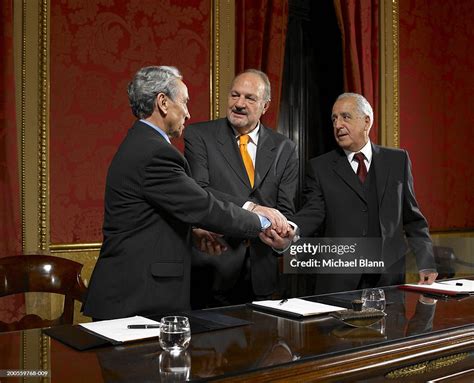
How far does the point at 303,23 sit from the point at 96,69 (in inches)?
79.1

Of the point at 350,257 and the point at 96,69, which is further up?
the point at 96,69

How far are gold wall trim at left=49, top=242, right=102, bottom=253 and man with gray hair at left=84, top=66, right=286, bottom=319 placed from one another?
1.15 metres

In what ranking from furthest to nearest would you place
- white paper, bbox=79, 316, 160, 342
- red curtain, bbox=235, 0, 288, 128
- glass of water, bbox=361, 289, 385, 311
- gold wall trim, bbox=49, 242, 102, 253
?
red curtain, bbox=235, 0, 288, 128 → gold wall trim, bbox=49, 242, 102, 253 → glass of water, bbox=361, 289, 385, 311 → white paper, bbox=79, 316, 160, 342

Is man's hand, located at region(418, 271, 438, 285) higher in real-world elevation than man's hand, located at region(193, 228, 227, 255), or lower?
lower

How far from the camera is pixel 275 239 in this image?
2805mm

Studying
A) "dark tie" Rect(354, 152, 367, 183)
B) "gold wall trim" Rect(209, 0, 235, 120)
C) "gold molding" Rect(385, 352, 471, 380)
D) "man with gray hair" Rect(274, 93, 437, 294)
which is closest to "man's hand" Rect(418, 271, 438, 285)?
"man with gray hair" Rect(274, 93, 437, 294)

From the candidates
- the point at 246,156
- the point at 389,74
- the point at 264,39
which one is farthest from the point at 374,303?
the point at 389,74

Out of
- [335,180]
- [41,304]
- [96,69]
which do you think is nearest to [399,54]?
[335,180]

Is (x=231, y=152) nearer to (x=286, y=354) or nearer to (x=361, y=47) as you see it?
(x=286, y=354)

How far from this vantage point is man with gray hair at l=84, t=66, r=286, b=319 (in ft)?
7.52

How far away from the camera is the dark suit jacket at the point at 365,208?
10.5 feet

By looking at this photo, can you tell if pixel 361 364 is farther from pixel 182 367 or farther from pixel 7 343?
pixel 7 343

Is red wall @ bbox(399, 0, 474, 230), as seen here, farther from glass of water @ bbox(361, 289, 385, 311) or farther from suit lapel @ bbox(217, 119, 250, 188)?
glass of water @ bbox(361, 289, 385, 311)

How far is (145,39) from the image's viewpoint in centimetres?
376
